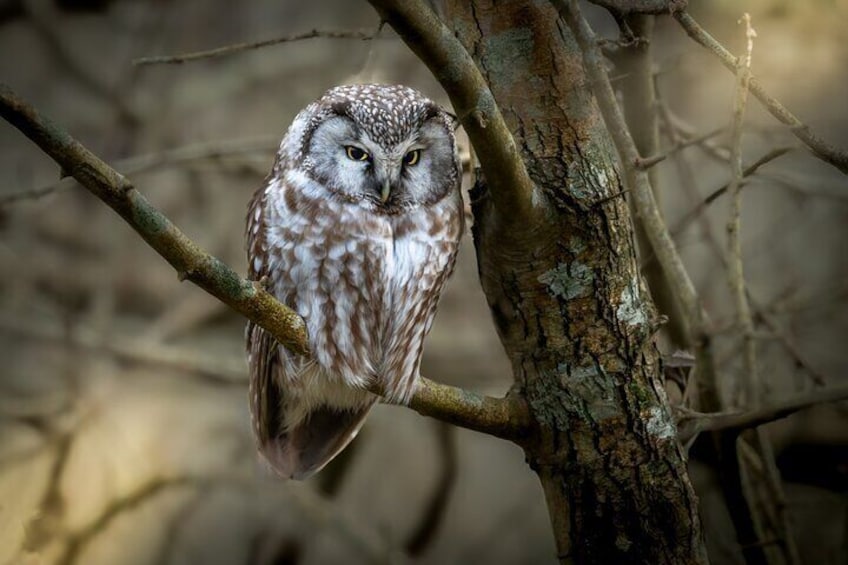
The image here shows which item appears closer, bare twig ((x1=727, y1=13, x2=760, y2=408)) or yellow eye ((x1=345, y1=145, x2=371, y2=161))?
bare twig ((x1=727, y1=13, x2=760, y2=408))

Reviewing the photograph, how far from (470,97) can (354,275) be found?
30.9 inches

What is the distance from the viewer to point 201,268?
174cm

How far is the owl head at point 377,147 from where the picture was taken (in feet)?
7.91

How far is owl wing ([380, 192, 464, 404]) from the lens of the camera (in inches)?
97.0

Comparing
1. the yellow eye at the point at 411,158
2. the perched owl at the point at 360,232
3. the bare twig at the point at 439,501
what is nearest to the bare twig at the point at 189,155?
the perched owl at the point at 360,232

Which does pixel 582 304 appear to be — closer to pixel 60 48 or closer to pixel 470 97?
pixel 470 97

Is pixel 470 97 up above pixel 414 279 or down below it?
above

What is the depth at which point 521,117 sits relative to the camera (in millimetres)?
2266

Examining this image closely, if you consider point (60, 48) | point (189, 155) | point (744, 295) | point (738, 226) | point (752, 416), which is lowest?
point (752, 416)

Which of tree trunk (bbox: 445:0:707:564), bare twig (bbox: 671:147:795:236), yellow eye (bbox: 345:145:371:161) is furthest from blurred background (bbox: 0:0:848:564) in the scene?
tree trunk (bbox: 445:0:707:564)

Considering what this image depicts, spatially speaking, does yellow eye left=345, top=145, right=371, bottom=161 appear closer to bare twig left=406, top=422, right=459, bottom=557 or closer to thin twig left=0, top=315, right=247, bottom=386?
thin twig left=0, top=315, right=247, bottom=386

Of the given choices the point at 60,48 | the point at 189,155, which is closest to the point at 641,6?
the point at 189,155

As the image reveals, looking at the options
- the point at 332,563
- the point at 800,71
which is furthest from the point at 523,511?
the point at 800,71

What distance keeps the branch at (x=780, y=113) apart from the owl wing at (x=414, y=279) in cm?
81
